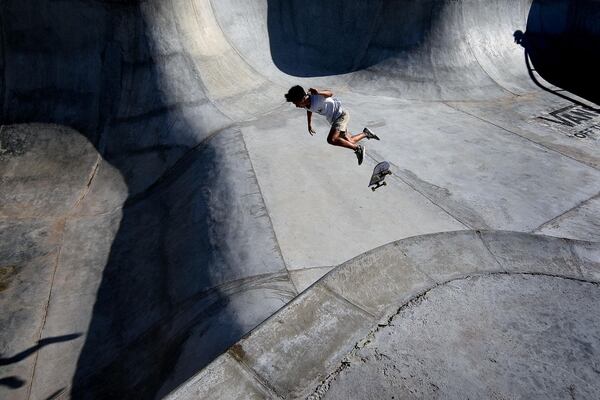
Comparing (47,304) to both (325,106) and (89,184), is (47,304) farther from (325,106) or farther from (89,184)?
(325,106)

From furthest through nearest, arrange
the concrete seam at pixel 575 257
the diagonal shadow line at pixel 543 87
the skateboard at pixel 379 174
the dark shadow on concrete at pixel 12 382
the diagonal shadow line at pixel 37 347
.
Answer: the diagonal shadow line at pixel 543 87, the skateboard at pixel 379 174, the diagonal shadow line at pixel 37 347, the dark shadow on concrete at pixel 12 382, the concrete seam at pixel 575 257

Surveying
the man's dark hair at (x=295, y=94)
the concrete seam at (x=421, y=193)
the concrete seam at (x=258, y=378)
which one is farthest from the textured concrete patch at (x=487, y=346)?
the man's dark hair at (x=295, y=94)

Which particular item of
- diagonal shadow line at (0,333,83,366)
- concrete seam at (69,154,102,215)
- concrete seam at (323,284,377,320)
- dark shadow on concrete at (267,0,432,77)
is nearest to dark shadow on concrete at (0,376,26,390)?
diagonal shadow line at (0,333,83,366)

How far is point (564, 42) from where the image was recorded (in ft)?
43.4

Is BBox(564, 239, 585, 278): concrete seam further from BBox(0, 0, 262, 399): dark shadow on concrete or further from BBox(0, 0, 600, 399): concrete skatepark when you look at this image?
BBox(0, 0, 262, 399): dark shadow on concrete

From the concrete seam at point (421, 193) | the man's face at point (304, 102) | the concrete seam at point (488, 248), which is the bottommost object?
the concrete seam at point (421, 193)

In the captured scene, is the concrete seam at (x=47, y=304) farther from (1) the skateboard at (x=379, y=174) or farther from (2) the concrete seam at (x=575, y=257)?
(2) the concrete seam at (x=575, y=257)

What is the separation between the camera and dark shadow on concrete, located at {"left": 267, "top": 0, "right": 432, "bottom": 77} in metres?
11.7

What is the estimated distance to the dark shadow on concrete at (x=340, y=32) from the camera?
1171cm

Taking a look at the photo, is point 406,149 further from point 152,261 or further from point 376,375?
point 376,375

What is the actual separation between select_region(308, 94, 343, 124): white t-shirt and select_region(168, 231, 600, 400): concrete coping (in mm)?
2941

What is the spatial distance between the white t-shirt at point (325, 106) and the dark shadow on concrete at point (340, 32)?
18.2 feet

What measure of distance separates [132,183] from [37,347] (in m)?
3.68

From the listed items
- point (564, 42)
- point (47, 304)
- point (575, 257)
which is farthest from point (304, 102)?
point (564, 42)
